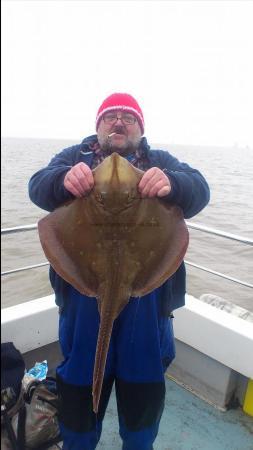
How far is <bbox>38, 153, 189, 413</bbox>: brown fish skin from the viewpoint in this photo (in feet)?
4.93

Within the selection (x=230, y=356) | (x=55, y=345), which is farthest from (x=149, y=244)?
(x=55, y=345)

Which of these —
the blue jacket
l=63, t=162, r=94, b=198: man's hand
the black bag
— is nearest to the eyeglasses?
the blue jacket

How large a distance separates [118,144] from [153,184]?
56 cm

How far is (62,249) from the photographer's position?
5.49 ft

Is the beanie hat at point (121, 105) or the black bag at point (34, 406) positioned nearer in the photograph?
the beanie hat at point (121, 105)

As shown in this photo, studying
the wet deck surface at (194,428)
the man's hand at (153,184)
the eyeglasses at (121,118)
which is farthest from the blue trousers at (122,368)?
the eyeglasses at (121,118)

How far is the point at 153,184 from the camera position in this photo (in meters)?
1.54

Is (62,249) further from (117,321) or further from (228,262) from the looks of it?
(228,262)

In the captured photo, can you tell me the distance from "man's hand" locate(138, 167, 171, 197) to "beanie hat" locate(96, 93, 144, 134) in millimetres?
720

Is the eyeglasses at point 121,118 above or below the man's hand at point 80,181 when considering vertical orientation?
above

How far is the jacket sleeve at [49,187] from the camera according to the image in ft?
5.80

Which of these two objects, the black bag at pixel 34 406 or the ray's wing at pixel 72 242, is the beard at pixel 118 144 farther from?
the black bag at pixel 34 406

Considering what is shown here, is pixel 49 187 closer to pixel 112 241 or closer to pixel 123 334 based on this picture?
pixel 112 241

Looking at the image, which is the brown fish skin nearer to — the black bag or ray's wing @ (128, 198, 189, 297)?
ray's wing @ (128, 198, 189, 297)
